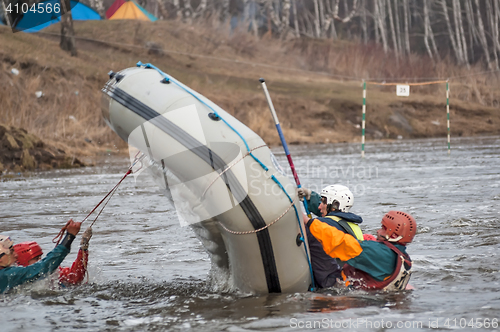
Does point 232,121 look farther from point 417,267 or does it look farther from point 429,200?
point 429,200

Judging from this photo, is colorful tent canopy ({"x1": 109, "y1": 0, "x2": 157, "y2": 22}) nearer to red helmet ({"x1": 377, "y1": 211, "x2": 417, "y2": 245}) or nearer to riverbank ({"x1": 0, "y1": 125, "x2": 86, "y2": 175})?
riverbank ({"x1": 0, "y1": 125, "x2": 86, "y2": 175})

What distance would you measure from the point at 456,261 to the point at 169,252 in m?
2.93

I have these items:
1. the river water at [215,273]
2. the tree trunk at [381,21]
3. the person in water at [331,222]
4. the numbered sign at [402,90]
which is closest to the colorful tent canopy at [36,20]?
the numbered sign at [402,90]

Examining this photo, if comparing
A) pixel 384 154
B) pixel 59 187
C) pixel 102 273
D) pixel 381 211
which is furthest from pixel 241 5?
pixel 102 273

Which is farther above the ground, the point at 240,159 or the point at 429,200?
the point at 240,159

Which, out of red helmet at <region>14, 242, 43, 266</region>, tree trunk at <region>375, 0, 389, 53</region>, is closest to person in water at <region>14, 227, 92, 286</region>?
red helmet at <region>14, 242, 43, 266</region>

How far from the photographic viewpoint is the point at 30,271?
5258mm

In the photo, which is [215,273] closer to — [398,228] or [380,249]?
[380,249]

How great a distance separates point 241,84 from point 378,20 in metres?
18.2

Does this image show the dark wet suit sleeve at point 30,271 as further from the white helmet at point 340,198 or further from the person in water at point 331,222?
the white helmet at point 340,198

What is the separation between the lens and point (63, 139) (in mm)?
19766

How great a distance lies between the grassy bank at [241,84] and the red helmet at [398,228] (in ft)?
50.1
